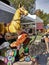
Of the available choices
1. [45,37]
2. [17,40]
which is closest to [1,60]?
[17,40]

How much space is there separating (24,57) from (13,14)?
149 centimetres

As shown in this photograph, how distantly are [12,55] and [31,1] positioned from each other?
25.7 meters

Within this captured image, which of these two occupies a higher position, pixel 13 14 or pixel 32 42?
pixel 13 14

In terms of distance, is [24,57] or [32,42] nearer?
[32,42]

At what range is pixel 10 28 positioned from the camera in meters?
7.53

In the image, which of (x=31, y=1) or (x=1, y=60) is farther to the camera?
(x=31, y=1)

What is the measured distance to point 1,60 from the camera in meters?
5.74

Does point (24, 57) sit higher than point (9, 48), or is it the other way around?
point (9, 48)

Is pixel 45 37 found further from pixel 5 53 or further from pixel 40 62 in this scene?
pixel 5 53

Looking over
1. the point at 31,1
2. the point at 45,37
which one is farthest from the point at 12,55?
the point at 31,1

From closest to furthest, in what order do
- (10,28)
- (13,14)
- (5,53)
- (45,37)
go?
(5,53) → (45,37) → (10,28) → (13,14)

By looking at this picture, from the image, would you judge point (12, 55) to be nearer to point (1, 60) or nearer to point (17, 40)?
point (1, 60)

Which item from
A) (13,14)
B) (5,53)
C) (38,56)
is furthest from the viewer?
(13,14)

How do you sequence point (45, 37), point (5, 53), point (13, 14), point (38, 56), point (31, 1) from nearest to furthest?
point (5, 53) < point (38, 56) < point (45, 37) < point (13, 14) < point (31, 1)
